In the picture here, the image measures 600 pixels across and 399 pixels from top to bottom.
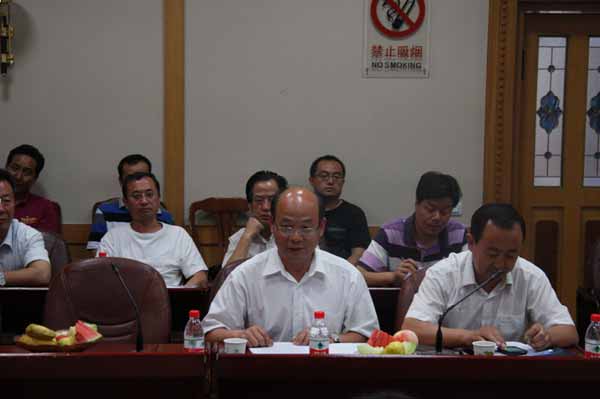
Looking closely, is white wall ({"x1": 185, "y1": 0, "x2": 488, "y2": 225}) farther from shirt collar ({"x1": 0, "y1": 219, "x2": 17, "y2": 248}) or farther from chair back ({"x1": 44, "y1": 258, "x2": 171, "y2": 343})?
chair back ({"x1": 44, "y1": 258, "x2": 171, "y2": 343})

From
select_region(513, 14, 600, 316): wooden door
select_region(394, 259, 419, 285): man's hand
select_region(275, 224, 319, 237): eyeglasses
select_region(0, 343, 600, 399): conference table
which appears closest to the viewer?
select_region(0, 343, 600, 399): conference table

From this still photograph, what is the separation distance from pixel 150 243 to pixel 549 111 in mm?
2584

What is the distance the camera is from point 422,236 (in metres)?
3.21

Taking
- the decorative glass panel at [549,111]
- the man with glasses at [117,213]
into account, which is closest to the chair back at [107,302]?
the man with glasses at [117,213]

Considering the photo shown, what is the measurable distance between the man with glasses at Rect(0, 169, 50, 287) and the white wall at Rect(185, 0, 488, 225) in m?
1.36

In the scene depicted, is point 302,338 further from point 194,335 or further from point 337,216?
point 337,216

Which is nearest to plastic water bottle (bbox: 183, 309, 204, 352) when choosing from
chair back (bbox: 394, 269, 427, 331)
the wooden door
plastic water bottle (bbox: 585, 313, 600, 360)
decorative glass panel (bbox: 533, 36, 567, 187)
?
chair back (bbox: 394, 269, 427, 331)

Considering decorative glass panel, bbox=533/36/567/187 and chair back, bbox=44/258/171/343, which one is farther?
decorative glass panel, bbox=533/36/567/187

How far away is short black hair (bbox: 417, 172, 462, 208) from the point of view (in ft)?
10.1

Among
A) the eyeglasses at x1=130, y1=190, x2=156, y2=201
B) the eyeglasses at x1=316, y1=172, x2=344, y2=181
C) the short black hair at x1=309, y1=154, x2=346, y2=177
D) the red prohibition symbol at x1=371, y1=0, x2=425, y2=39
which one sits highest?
the red prohibition symbol at x1=371, y1=0, x2=425, y2=39

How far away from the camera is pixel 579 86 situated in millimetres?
4566

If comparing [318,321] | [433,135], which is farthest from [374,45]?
[318,321]

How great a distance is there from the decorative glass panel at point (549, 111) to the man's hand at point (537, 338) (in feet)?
8.54

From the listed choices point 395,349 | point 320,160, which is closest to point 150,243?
point 320,160
